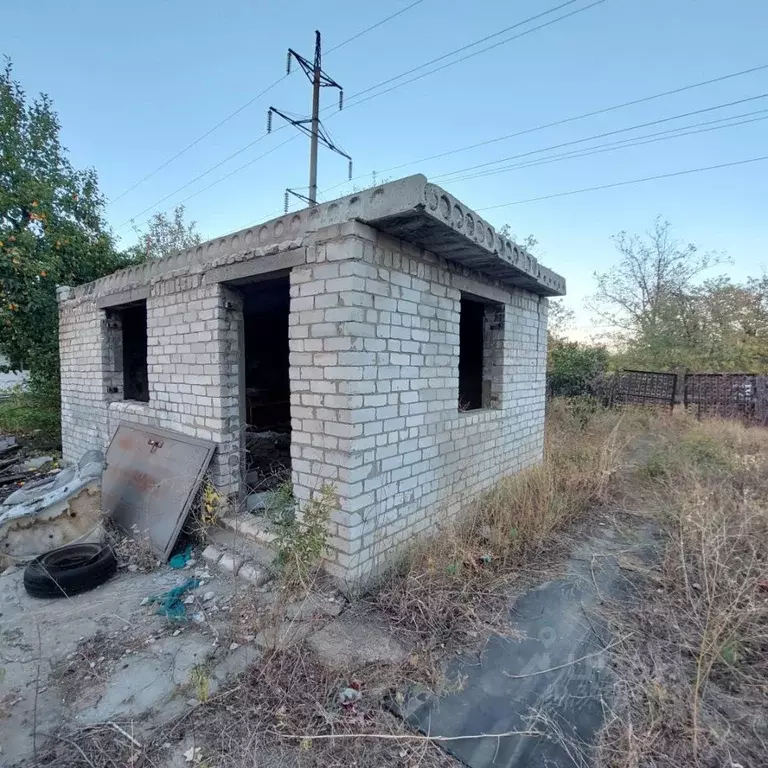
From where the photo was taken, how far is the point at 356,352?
273 centimetres

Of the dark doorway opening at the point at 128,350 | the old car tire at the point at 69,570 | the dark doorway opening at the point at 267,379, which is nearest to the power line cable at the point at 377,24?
the dark doorway opening at the point at 267,379

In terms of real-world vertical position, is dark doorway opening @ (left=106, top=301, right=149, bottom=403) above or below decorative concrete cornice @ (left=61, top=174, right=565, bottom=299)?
below

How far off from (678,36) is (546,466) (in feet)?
24.8

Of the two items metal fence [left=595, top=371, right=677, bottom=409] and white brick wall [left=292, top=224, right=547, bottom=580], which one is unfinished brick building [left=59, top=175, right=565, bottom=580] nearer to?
white brick wall [left=292, top=224, right=547, bottom=580]

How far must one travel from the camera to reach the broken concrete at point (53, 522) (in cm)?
341

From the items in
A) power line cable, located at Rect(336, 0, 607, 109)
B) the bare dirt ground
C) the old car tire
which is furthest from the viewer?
power line cable, located at Rect(336, 0, 607, 109)

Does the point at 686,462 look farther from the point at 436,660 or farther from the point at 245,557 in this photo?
the point at 245,557

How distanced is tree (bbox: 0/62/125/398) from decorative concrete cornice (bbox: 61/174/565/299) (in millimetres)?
3442

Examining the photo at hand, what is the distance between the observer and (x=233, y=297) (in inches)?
146

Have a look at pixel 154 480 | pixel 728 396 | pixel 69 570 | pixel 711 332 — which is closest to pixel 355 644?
pixel 69 570

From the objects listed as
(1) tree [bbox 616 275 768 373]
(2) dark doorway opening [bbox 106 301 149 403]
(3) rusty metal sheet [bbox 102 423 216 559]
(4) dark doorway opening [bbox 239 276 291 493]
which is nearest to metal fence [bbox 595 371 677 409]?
(1) tree [bbox 616 275 768 373]

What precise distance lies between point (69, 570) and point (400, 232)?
11.9 feet

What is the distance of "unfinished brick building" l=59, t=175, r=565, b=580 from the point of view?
9.05ft

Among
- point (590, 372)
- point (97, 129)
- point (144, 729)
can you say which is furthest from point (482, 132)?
point (144, 729)
